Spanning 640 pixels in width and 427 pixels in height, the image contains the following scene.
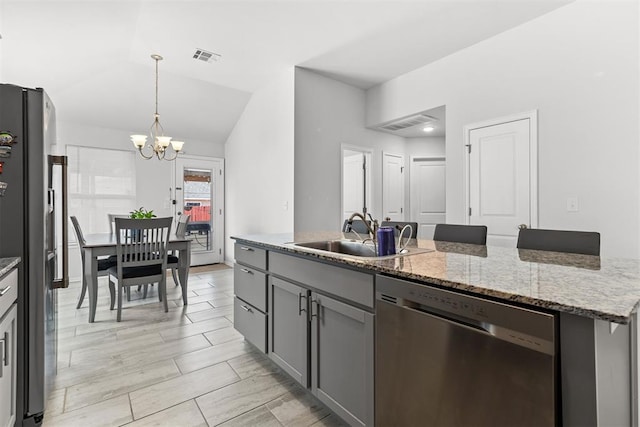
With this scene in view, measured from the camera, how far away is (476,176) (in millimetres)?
3553

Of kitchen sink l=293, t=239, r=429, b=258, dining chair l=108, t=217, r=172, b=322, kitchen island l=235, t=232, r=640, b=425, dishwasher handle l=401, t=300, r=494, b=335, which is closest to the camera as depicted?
kitchen island l=235, t=232, r=640, b=425

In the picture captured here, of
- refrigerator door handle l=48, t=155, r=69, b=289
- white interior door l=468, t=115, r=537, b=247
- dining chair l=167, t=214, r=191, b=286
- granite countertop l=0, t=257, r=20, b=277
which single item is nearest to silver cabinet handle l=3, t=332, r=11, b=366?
granite countertop l=0, t=257, r=20, b=277

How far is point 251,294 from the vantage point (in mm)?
2369

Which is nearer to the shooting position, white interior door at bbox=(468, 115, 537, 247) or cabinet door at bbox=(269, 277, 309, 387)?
cabinet door at bbox=(269, 277, 309, 387)

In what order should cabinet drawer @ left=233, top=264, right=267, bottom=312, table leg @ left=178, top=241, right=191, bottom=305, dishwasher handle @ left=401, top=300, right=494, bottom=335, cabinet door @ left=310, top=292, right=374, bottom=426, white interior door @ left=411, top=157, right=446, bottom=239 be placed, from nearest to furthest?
1. dishwasher handle @ left=401, top=300, right=494, bottom=335
2. cabinet door @ left=310, top=292, right=374, bottom=426
3. cabinet drawer @ left=233, top=264, right=267, bottom=312
4. table leg @ left=178, top=241, right=191, bottom=305
5. white interior door @ left=411, top=157, right=446, bottom=239

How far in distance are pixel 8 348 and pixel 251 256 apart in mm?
1315

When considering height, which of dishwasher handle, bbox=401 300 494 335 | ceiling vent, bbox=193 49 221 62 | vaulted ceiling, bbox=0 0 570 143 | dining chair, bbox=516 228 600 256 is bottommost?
dishwasher handle, bbox=401 300 494 335

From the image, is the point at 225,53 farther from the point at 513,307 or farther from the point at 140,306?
the point at 513,307

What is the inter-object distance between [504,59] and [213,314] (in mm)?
3959

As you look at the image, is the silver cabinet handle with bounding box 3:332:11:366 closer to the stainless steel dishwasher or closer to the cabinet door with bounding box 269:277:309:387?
the cabinet door with bounding box 269:277:309:387

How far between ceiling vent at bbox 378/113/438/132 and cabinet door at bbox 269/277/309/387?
10.5ft

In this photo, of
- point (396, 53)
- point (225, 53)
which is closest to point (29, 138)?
point (225, 53)

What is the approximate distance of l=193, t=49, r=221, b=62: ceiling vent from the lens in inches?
153

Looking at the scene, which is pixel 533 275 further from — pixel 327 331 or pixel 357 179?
pixel 357 179
